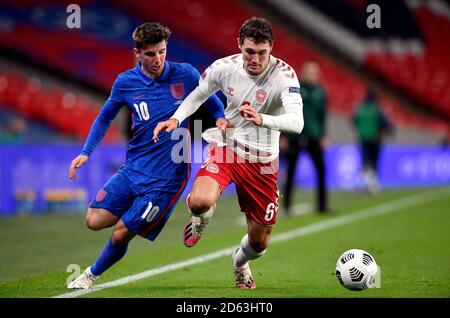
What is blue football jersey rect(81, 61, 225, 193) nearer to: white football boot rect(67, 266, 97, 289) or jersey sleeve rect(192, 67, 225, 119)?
jersey sleeve rect(192, 67, 225, 119)

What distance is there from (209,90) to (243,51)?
0.44m

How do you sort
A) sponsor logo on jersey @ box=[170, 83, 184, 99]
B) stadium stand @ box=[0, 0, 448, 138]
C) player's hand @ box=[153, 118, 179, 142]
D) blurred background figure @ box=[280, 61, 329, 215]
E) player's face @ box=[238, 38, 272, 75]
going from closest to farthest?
player's hand @ box=[153, 118, 179, 142], player's face @ box=[238, 38, 272, 75], sponsor logo on jersey @ box=[170, 83, 184, 99], blurred background figure @ box=[280, 61, 329, 215], stadium stand @ box=[0, 0, 448, 138]

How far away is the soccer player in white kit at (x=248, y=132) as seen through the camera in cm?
685

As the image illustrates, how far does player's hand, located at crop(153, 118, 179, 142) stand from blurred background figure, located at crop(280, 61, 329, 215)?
23.8 feet

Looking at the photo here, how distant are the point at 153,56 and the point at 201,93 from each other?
0.47 m

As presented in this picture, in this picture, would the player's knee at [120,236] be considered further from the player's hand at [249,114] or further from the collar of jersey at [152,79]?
the player's hand at [249,114]

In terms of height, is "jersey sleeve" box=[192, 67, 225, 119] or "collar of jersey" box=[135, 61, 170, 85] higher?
"collar of jersey" box=[135, 61, 170, 85]

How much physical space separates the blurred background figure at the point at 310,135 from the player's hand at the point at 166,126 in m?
7.24

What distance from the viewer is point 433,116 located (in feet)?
83.6

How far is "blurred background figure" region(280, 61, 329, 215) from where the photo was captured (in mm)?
13898

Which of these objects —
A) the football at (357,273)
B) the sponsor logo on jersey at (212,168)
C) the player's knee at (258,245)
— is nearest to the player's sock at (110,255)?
the sponsor logo on jersey at (212,168)

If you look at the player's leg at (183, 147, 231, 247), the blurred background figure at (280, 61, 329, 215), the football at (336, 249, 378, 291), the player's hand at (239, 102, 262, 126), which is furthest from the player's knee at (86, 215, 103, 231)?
the blurred background figure at (280, 61, 329, 215)
